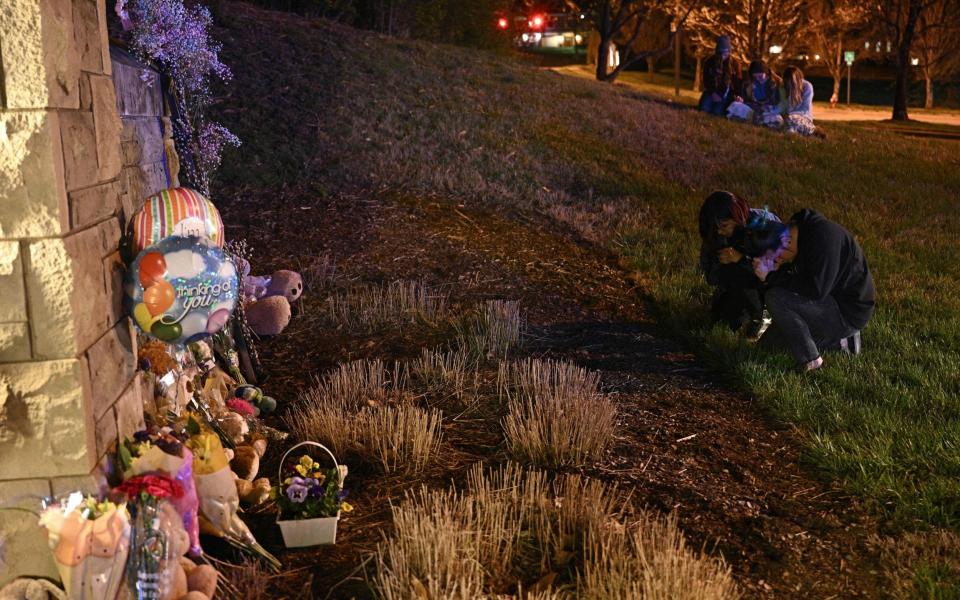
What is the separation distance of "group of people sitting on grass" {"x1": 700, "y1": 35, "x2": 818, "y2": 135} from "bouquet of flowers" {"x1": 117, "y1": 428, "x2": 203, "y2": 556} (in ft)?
51.2

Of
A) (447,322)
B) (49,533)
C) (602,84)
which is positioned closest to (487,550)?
(49,533)

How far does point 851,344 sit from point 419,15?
19813mm

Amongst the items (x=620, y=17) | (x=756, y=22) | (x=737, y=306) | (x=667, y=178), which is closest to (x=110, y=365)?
(x=737, y=306)

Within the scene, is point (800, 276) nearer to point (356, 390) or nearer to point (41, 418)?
point (356, 390)

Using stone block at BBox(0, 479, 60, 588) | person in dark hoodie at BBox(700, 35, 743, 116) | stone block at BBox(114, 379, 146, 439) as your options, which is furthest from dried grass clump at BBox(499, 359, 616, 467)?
person in dark hoodie at BBox(700, 35, 743, 116)

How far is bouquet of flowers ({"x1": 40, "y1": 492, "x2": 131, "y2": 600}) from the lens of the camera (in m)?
3.03

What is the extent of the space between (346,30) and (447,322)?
37.9 feet

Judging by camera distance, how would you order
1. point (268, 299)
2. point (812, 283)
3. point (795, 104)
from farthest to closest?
point (795, 104)
point (268, 299)
point (812, 283)

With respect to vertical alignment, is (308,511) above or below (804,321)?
below

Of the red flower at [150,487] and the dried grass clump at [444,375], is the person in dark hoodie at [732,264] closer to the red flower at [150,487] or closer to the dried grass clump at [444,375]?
the dried grass clump at [444,375]

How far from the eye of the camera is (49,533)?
305 cm

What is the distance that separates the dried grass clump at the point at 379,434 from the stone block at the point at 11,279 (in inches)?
80.0

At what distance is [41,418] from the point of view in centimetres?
312

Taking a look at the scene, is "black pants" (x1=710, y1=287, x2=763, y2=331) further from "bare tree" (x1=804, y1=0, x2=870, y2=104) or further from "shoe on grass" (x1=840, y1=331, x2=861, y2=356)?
"bare tree" (x1=804, y1=0, x2=870, y2=104)
